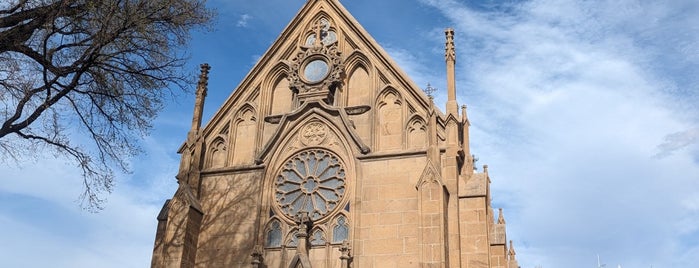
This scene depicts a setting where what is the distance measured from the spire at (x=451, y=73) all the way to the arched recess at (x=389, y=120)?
1.60m

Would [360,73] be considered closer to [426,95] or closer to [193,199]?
[426,95]

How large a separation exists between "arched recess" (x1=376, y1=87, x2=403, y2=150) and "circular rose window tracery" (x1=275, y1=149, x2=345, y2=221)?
5.01 ft

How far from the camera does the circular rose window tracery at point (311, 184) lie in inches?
803

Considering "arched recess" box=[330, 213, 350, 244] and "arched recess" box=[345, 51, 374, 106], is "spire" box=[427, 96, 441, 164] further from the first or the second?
"arched recess" box=[330, 213, 350, 244]

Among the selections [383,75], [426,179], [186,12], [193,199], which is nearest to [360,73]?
[383,75]

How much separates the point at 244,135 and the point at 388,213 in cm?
595

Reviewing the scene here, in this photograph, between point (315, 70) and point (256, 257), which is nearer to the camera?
point (256, 257)

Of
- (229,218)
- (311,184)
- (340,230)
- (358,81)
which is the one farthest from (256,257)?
(358,81)

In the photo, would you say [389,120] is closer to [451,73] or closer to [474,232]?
[451,73]

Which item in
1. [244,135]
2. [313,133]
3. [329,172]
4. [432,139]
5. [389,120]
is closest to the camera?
[432,139]

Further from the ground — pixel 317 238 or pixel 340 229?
pixel 340 229

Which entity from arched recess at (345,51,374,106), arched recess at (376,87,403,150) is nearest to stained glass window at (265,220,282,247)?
arched recess at (376,87,403,150)

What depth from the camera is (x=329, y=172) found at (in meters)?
20.8

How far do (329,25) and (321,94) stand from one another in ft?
10.2
